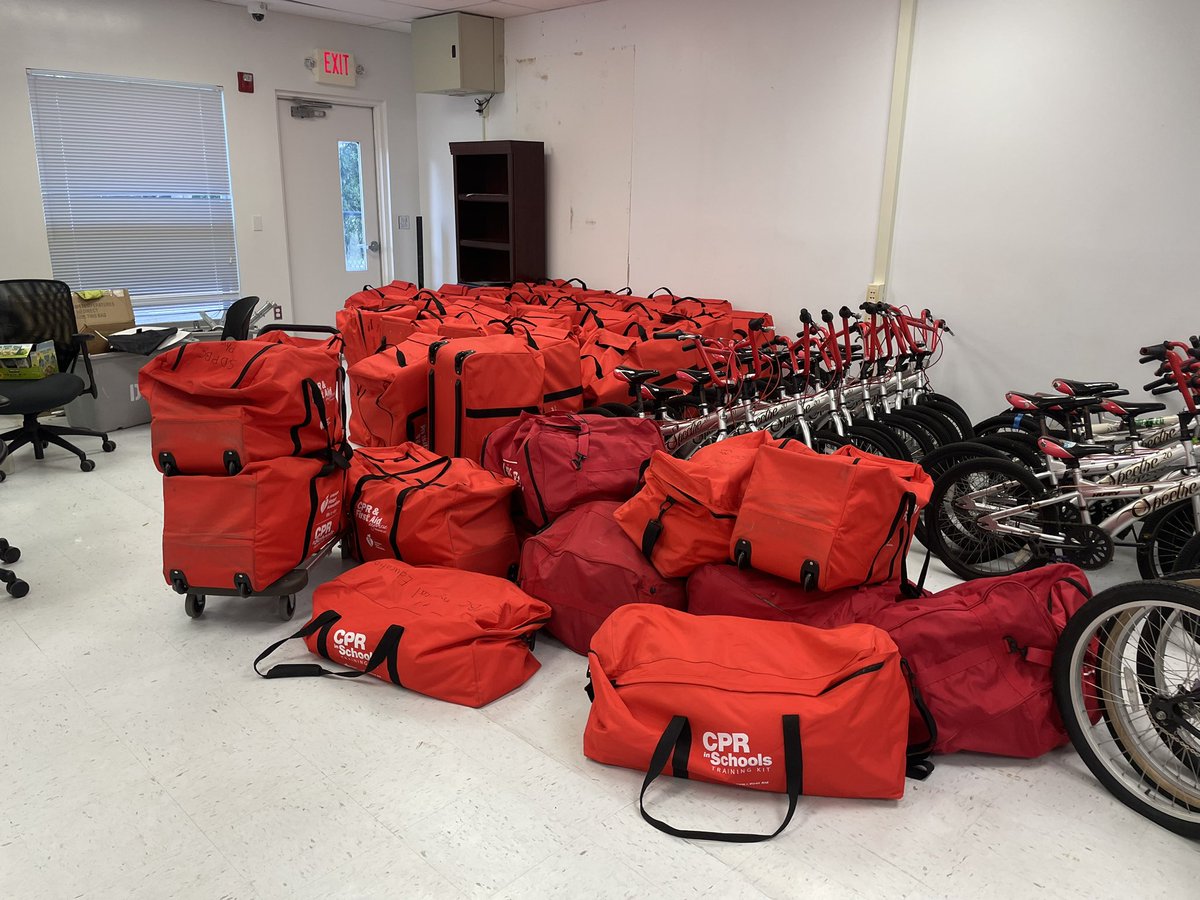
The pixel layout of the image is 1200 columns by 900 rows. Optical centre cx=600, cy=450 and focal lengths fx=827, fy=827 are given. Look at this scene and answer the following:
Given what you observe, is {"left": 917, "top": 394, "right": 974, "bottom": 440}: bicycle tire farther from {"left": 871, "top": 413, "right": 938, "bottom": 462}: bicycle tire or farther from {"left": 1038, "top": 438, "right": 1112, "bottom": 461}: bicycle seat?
{"left": 1038, "top": 438, "right": 1112, "bottom": 461}: bicycle seat

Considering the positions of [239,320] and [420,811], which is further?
[239,320]

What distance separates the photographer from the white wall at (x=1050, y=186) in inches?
141

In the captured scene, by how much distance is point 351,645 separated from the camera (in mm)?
2471

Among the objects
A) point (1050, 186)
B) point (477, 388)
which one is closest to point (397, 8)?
point (477, 388)

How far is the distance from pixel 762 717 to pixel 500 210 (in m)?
5.79

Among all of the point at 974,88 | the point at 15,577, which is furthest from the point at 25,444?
the point at 974,88

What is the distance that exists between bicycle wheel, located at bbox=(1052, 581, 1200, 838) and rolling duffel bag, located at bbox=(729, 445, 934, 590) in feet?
1.60

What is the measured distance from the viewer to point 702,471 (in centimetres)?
252

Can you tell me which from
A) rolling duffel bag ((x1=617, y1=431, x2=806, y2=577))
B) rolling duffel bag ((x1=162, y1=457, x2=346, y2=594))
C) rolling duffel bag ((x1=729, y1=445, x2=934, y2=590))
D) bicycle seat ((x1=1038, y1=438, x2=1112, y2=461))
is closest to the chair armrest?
rolling duffel bag ((x1=162, y1=457, x2=346, y2=594))

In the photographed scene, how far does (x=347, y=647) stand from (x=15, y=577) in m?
1.45

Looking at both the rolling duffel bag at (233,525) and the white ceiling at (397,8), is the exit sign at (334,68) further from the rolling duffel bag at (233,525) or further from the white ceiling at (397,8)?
the rolling duffel bag at (233,525)

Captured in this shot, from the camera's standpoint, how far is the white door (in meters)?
7.00

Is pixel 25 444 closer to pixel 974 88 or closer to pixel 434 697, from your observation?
pixel 434 697

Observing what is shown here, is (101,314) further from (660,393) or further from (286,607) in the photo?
(660,393)
